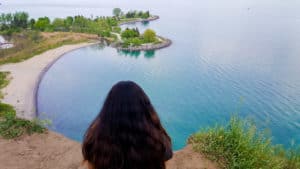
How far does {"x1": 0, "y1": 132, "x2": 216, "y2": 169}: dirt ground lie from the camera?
400cm

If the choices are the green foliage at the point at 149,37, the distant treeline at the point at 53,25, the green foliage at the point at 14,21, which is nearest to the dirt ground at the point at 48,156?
the green foliage at the point at 149,37

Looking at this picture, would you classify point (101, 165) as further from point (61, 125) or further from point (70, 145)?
point (61, 125)

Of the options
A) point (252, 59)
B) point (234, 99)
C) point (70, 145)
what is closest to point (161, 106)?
point (234, 99)

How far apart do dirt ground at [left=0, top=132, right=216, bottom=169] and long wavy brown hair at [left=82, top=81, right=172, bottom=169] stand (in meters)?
2.83

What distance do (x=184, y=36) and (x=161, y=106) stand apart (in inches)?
851

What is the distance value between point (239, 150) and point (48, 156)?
3.16 metres

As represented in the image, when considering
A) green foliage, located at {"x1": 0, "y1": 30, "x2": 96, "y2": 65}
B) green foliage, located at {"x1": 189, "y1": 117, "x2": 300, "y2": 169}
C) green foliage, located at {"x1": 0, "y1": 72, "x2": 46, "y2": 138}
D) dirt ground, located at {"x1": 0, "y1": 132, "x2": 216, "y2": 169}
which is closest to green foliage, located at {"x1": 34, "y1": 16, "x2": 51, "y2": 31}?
green foliage, located at {"x1": 0, "y1": 30, "x2": 96, "y2": 65}

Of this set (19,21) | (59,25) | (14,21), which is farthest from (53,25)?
(14,21)

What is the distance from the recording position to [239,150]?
392 centimetres

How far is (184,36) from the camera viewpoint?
34656mm

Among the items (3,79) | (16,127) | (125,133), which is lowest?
(3,79)

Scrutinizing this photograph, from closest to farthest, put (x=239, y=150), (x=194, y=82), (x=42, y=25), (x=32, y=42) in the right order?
(x=239, y=150) < (x=194, y=82) < (x=32, y=42) < (x=42, y=25)

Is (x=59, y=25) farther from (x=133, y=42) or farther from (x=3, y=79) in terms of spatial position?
(x=3, y=79)

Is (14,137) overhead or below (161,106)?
overhead
